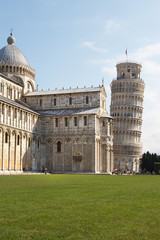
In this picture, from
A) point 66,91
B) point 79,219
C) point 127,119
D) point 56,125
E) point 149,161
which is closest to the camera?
point 79,219

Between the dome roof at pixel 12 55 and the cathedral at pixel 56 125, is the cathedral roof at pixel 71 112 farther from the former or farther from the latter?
the dome roof at pixel 12 55

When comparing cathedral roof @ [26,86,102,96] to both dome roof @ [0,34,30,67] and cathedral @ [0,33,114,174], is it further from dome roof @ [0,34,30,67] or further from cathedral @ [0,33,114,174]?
dome roof @ [0,34,30,67]

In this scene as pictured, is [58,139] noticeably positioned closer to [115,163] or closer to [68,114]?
[68,114]

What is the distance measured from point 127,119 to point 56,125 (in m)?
42.6

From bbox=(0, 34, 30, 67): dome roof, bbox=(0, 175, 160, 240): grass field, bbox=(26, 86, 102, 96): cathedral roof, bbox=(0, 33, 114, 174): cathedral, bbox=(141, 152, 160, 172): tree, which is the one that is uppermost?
bbox=(0, 34, 30, 67): dome roof

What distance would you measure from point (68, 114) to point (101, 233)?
5769cm

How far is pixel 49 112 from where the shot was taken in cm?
6862

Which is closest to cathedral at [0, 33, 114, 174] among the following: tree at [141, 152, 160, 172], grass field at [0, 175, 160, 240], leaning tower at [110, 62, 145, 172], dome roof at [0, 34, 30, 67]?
dome roof at [0, 34, 30, 67]

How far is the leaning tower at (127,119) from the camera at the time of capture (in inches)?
4112

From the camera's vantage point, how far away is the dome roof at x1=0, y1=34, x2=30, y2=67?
70.2m

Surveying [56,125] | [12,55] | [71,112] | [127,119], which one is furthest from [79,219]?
[127,119]

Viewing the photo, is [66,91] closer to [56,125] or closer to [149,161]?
[56,125]

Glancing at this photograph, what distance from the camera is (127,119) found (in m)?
105

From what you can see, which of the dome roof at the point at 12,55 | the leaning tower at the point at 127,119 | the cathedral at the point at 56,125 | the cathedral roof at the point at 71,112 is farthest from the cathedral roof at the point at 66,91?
the leaning tower at the point at 127,119
